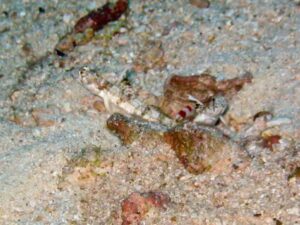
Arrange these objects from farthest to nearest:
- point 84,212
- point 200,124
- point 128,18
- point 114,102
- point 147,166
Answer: point 128,18, point 114,102, point 200,124, point 147,166, point 84,212

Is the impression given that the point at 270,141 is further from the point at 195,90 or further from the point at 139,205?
the point at 139,205

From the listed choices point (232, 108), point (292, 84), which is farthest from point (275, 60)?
point (232, 108)

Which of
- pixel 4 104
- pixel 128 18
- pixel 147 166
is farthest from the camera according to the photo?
pixel 128 18

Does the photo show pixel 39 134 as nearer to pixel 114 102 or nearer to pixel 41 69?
pixel 114 102

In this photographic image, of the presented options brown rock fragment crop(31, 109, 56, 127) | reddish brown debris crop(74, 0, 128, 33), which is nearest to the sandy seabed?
brown rock fragment crop(31, 109, 56, 127)

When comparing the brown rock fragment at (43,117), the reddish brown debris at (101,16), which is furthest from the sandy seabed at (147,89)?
the reddish brown debris at (101,16)
